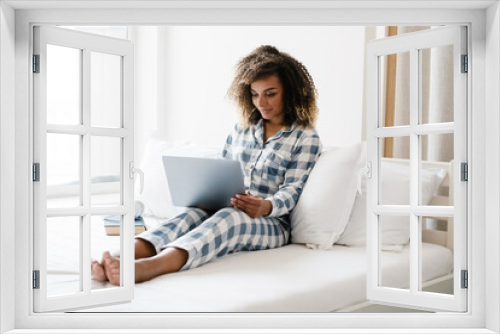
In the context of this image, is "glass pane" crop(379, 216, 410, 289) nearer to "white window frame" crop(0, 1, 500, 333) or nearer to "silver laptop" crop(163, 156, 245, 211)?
"silver laptop" crop(163, 156, 245, 211)

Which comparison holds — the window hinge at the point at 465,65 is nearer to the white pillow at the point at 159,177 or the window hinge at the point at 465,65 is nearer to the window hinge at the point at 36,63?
the window hinge at the point at 36,63

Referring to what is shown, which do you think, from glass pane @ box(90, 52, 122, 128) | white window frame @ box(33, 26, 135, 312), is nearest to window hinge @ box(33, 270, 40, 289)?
white window frame @ box(33, 26, 135, 312)

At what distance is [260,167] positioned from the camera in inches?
130

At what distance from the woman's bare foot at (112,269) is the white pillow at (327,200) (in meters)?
1.10

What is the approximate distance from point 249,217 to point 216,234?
0.28m

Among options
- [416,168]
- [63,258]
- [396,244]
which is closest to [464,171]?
[416,168]

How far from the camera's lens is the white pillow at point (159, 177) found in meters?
3.46

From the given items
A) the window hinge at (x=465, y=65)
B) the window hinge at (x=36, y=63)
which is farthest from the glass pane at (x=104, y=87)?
the window hinge at (x=465, y=65)

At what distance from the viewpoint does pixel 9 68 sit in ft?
5.63

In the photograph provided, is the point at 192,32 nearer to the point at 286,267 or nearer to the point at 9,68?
the point at 286,267

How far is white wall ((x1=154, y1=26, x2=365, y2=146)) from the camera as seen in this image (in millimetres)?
3756

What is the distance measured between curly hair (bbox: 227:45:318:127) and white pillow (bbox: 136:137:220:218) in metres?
0.38

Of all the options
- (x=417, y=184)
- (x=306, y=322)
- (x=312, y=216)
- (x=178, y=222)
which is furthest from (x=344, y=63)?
(x=306, y=322)

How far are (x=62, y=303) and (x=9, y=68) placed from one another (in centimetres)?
75
